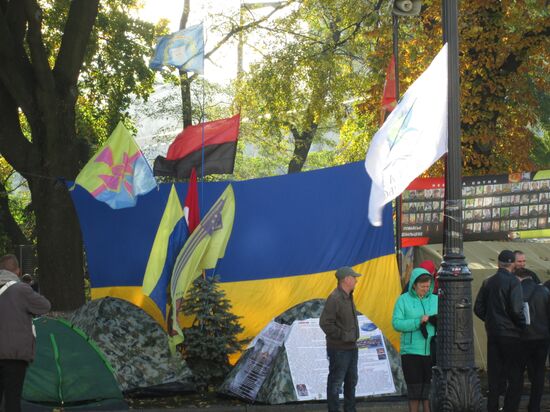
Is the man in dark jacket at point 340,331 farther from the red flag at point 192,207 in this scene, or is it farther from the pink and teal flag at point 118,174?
the pink and teal flag at point 118,174

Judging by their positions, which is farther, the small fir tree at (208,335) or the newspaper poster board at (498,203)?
the newspaper poster board at (498,203)

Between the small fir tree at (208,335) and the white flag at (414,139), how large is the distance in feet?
14.9

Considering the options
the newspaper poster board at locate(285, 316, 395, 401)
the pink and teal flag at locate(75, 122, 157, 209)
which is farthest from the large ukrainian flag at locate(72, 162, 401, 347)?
the newspaper poster board at locate(285, 316, 395, 401)

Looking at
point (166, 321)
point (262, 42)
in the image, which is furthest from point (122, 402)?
point (262, 42)

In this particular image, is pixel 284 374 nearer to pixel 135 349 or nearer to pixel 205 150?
pixel 135 349

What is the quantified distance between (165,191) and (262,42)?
15.8m

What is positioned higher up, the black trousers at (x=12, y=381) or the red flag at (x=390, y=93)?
the red flag at (x=390, y=93)

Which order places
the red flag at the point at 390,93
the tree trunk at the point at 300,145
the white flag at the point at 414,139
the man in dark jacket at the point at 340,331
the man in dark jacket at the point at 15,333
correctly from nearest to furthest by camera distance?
the white flag at the point at 414,139
the man in dark jacket at the point at 15,333
the man in dark jacket at the point at 340,331
the red flag at the point at 390,93
the tree trunk at the point at 300,145

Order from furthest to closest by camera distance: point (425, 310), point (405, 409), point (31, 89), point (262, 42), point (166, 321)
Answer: point (262, 42) → point (31, 89) → point (166, 321) → point (405, 409) → point (425, 310)

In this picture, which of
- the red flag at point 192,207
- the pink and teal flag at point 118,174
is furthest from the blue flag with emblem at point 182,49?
the red flag at point 192,207

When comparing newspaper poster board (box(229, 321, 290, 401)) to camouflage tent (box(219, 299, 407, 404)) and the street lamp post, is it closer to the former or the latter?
camouflage tent (box(219, 299, 407, 404))

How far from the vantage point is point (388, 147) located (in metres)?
8.64

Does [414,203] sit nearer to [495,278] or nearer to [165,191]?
[165,191]

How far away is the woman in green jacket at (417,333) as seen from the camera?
31.2ft
